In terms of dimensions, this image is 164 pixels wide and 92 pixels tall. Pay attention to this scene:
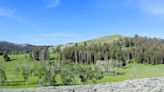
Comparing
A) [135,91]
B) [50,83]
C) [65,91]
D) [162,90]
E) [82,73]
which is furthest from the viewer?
[82,73]

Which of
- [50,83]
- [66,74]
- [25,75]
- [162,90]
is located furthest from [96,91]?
[25,75]

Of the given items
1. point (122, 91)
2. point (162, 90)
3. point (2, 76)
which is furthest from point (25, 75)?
point (162, 90)

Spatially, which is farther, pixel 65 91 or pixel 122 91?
pixel 65 91

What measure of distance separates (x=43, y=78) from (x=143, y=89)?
10652cm

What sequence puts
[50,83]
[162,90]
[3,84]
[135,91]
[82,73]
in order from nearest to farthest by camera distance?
[162,90] → [135,91] → [50,83] → [3,84] → [82,73]

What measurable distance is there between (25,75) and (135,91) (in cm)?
12731

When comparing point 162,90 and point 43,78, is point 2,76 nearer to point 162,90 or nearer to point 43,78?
point 43,78

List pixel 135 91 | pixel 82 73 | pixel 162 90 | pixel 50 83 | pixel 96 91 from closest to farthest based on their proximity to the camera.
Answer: pixel 162 90 → pixel 135 91 → pixel 96 91 → pixel 50 83 → pixel 82 73

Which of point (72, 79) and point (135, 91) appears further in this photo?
point (72, 79)

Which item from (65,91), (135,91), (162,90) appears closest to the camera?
(162,90)

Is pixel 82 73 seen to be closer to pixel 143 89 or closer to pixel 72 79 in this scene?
pixel 72 79

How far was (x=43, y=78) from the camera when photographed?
179125 mm

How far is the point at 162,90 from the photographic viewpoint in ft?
237

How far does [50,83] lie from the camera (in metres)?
172
